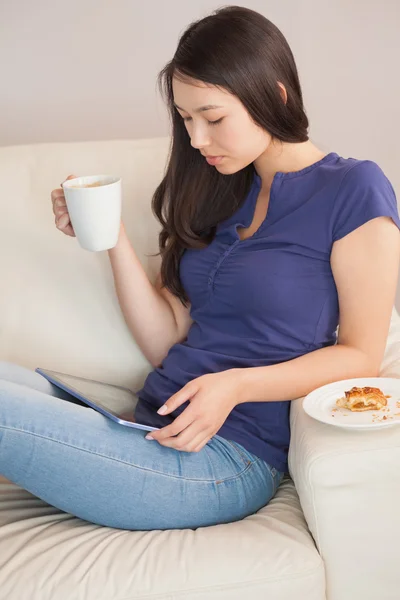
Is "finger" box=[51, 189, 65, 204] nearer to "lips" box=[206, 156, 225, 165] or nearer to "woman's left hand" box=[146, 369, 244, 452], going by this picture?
"lips" box=[206, 156, 225, 165]

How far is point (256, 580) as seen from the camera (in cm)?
126

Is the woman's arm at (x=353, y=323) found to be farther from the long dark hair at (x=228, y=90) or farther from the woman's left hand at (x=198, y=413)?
the long dark hair at (x=228, y=90)

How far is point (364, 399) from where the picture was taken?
1348mm

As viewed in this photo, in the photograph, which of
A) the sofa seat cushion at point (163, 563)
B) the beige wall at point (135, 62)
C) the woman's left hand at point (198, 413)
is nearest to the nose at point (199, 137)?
the woman's left hand at point (198, 413)

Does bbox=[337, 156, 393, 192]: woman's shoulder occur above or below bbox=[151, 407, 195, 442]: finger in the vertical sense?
above

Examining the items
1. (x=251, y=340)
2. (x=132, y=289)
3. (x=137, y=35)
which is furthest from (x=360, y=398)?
(x=137, y=35)

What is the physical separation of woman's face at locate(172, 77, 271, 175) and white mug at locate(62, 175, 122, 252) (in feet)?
0.61

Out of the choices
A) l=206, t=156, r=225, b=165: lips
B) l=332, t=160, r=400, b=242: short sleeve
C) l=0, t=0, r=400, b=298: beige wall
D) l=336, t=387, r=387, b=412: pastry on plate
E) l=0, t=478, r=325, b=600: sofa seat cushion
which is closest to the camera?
l=0, t=478, r=325, b=600: sofa seat cushion

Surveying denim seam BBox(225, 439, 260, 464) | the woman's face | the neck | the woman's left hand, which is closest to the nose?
the woman's face

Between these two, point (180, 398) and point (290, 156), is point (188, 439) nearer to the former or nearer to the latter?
point (180, 398)

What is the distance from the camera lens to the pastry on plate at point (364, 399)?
4.41 ft

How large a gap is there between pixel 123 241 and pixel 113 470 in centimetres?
51

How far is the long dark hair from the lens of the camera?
1458 mm

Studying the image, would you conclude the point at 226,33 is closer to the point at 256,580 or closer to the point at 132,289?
the point at 132,289
